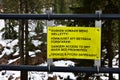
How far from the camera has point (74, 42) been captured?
224 inches

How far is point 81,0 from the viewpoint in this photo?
63.5ft

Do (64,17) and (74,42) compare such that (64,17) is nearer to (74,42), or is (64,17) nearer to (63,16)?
(63,16)

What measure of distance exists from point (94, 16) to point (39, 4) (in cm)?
2115

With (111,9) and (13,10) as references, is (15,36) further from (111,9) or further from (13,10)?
(111,9)

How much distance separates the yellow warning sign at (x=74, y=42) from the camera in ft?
18.4

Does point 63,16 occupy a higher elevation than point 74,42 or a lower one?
higher

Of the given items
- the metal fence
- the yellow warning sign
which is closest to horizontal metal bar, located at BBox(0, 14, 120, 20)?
the metal fence

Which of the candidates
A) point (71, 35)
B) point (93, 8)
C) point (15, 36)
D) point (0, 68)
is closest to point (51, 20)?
point (71, 35)

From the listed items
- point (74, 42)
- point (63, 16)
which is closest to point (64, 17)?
point (63, 16)

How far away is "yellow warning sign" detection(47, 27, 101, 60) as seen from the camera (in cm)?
562

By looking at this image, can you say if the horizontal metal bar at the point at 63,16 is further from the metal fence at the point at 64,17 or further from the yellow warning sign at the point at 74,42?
the yellow warning sign at the point at 74,42

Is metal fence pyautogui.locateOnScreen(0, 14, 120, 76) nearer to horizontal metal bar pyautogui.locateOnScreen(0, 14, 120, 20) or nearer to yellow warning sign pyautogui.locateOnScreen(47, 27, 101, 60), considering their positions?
horizontal metal bar pyautogui.locateOnScreen(0, 14, 120, 20)

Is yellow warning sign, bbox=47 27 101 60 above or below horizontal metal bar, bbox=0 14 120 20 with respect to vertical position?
below

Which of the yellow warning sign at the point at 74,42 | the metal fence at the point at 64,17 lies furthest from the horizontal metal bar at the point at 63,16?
the yellow warning sign at the point at 74,42
